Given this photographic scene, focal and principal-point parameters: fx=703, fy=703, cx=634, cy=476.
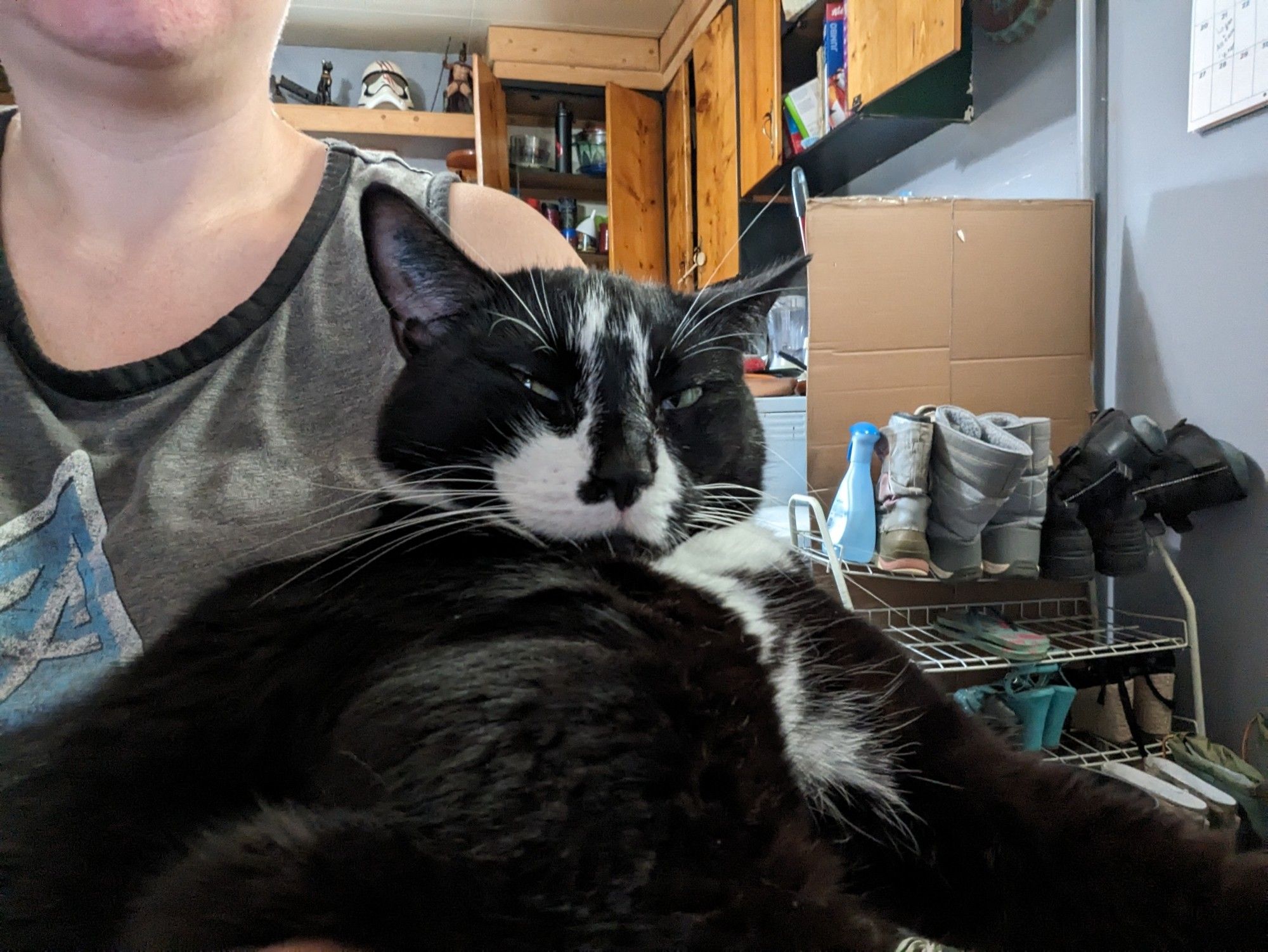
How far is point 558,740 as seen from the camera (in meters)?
0.31

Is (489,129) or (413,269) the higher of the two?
(489,129)

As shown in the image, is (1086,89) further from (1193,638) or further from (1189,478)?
(1193,638)

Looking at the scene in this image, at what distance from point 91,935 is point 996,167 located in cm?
210

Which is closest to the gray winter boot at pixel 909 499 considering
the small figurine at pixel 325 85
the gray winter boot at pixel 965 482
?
the gray winter boot at pixel 965 482

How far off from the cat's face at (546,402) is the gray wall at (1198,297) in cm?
119

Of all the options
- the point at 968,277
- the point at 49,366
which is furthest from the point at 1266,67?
the point at 49,366

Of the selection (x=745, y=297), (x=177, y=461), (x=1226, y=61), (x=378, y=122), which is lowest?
(x=177, y=461)

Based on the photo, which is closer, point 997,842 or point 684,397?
point 997,842

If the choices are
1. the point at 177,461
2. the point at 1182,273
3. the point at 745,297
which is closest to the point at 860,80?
the point at 1182,273

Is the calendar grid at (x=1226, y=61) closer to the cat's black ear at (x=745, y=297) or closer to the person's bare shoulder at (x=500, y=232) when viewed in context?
the cat's black ear at (x=745, y=297)

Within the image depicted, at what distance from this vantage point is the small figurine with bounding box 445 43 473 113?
9.84ft

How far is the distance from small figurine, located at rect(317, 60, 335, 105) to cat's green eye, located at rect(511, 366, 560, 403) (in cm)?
318

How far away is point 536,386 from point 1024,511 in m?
1.12

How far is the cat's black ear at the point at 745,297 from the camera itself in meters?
0.63
